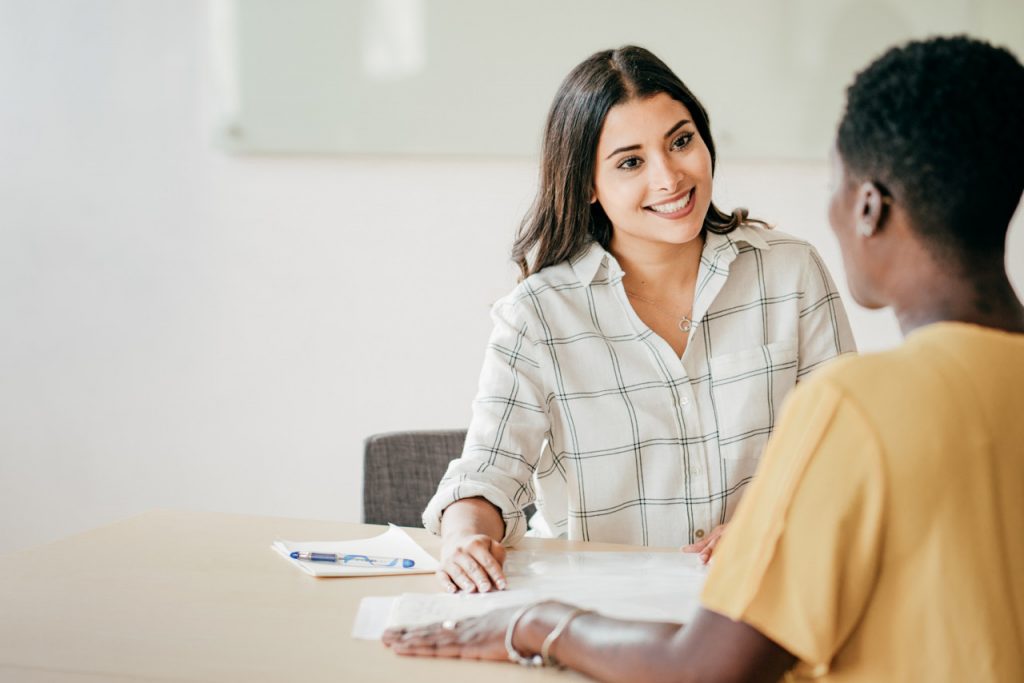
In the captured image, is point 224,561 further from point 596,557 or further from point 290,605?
point 596,557

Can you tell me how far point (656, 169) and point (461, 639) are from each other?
0.94m

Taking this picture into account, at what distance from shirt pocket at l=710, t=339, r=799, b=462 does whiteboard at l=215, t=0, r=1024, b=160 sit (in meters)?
1.17

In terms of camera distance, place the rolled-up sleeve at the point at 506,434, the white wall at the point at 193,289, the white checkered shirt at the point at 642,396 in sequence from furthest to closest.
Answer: the white wall at the point at 193,289 → the white checkered shirt at the point at 642,396 → the rolled-up sleeve at the point at 506,434

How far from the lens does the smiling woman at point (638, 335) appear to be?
5.81ft

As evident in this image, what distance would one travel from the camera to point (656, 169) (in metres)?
1.82

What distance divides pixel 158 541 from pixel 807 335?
114cm

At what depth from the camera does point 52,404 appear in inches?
126

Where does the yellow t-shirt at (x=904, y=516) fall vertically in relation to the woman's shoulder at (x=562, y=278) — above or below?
below

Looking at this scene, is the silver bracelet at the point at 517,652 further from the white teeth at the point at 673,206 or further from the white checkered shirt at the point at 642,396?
the white teeth at the point at 673,206

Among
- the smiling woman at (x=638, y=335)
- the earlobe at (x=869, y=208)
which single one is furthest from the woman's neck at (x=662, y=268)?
the earlobe at (x=869, y=208)

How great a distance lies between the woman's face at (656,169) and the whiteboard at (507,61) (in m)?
1.04

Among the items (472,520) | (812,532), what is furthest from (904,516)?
(472,520)

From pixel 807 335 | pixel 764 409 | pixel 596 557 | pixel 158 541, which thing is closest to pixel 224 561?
pixel 158 541

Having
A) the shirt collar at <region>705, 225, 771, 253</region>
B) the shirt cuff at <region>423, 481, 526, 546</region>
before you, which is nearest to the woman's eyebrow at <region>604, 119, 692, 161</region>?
the shirt collar at <region>705, 225, 771, 253</region>
